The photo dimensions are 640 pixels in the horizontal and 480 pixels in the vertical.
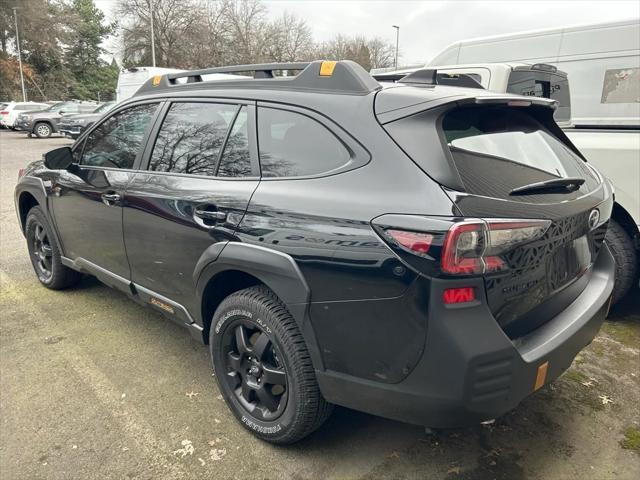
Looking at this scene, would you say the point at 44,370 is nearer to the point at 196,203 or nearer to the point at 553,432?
the point at 196,203

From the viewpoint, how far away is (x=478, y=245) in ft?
Result: 5.82

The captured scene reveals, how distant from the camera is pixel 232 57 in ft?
132

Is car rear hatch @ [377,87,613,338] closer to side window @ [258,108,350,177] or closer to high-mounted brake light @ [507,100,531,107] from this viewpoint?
high-mounted brake light @ [507,100,531,107]

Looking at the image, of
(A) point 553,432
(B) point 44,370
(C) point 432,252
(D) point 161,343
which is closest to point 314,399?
(C) point 432,252

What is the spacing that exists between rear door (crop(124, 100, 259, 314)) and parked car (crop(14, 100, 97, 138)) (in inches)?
860

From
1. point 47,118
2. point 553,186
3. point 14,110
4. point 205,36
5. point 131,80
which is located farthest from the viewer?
point 205,36

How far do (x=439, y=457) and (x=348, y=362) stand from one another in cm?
80

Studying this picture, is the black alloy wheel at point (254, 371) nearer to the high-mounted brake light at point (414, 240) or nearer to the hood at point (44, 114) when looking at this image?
the high-mounted brake light at point (414, 240)

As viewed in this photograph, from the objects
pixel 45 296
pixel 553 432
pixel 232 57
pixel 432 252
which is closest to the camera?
pixel 432 252

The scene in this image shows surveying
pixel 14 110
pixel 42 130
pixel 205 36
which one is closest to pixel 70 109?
pixel 42 130

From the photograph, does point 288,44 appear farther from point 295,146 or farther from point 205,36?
point 295,146

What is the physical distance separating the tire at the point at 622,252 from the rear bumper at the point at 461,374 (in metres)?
1.99

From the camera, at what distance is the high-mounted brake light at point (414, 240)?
1.77 meters

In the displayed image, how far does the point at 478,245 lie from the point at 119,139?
103 inches
